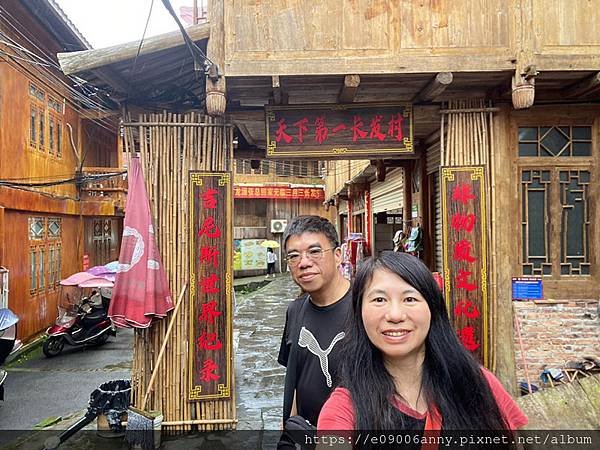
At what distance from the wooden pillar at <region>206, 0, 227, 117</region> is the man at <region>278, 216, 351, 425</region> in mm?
2030

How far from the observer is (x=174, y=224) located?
482 cm

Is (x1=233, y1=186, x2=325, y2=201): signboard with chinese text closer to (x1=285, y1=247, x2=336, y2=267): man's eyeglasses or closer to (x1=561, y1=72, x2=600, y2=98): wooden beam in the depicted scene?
(x1=561, y1=72, x2=600, y2=98): wooden beam

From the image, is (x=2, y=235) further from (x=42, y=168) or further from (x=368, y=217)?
(x=368, y=217)

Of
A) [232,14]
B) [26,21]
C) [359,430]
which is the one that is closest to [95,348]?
[26,21]

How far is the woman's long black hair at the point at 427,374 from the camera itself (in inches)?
56.2

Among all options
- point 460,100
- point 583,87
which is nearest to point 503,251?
point 460,100

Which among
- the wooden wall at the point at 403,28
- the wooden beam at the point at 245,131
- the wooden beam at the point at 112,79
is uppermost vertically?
the wooden wall at the point at 403,28

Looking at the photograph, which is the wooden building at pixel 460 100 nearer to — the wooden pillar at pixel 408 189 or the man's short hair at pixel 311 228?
the man's short hair at pixel 311 228

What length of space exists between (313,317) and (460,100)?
133 inches

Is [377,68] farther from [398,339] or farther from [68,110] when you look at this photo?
[68,110]

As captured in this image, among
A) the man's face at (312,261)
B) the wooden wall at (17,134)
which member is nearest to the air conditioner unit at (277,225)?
the wooden wall at (17,134)

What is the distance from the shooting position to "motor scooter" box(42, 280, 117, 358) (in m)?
8.75

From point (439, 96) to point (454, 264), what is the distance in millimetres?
1753

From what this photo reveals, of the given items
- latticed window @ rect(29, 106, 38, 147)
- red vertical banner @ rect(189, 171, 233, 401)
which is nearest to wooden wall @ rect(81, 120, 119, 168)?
latticed window @ rect(29, 106, 38, 147)
